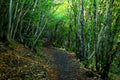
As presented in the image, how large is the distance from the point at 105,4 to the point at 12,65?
795cm

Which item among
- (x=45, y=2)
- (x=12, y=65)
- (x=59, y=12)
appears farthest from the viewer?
(x=59, y=12)

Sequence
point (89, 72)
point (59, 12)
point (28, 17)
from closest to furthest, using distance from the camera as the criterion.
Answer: point (89, 72) < point (28, 17) < point (59, 12)

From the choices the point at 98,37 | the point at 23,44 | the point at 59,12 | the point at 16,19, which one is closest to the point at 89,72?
the point at 98,37

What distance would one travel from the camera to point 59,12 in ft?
136

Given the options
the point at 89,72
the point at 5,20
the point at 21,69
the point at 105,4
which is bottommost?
the point at 89,72

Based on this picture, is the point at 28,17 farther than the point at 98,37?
Yes

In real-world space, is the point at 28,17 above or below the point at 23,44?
above

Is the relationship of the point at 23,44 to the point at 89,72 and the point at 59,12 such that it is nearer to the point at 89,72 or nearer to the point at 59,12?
the point at 89,72

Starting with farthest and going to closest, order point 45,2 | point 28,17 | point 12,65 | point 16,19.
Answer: point 45,2, point 28,17, point 16,19, point 12,65

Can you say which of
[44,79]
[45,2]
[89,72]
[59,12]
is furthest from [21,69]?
[59,12]

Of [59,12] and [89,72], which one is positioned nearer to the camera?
[89,72]

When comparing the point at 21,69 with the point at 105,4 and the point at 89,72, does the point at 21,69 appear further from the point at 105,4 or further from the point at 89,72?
the point at 105,4

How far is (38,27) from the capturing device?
22031mm

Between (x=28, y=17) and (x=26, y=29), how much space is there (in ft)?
9.16
